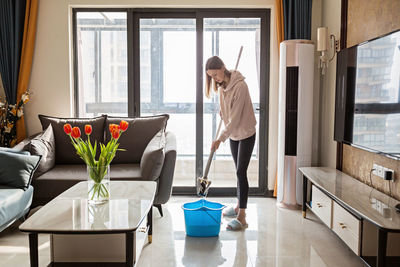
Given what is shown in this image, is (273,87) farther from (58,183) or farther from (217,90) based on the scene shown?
(58,183)

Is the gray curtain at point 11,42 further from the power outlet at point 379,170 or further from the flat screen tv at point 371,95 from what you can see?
the power outlet at point 379,170

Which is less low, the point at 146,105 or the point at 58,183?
the point at 146,105

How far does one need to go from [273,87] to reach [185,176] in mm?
1360

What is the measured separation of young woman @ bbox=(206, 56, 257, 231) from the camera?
3.20 m

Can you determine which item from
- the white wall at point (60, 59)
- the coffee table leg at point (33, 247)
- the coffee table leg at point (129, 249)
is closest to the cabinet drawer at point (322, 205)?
the white wall at point (60, 59)

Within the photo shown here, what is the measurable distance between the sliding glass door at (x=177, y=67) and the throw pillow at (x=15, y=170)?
Result: 148cm

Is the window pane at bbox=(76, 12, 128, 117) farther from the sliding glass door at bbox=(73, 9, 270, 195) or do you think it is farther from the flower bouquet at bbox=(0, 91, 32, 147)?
the flower bouquet at bbox=(0, 91, 32, 147)

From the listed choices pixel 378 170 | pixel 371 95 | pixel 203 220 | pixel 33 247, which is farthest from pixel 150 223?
pixel 371 95

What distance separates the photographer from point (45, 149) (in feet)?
11.6

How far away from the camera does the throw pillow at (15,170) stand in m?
2.98

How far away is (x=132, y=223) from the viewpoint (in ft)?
6.54

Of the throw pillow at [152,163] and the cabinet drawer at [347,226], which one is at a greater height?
the throw pillow at [152,163]

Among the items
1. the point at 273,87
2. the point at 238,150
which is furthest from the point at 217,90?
the point at 273,87

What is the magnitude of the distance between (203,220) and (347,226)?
1.03m
